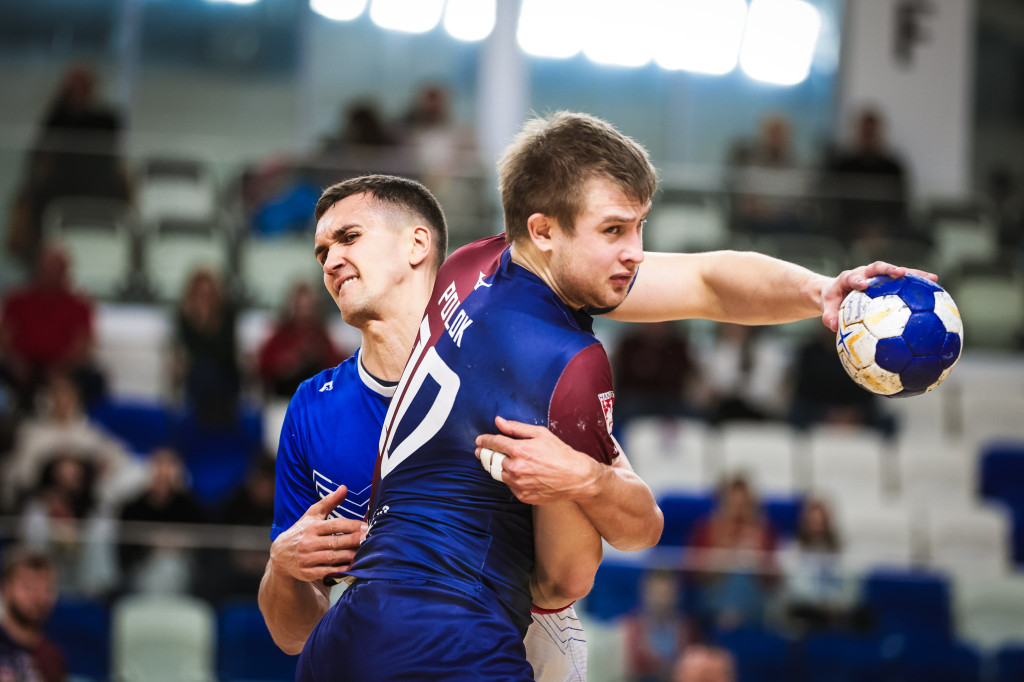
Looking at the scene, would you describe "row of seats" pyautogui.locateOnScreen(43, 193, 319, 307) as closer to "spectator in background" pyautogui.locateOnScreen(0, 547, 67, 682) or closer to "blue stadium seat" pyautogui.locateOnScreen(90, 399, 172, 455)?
"blue stadium seat" pyautogui.locateOnScreen(90, 399, 172, 455)

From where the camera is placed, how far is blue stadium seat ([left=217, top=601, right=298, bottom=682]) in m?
6.41

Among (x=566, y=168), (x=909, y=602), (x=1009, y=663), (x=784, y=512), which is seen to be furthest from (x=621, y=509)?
(x=784, y=512)

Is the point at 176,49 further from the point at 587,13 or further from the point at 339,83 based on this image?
the point at 587,13

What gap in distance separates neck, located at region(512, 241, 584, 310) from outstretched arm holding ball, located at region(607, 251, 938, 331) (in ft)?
1.55

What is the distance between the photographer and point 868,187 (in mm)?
11828

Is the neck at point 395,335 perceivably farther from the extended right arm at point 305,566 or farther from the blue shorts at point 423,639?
the blue shorts at point 423,639

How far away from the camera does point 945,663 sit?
7.09m

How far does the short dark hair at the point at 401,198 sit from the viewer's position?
10.4 feet

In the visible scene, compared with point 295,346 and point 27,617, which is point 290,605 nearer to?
point 27,617

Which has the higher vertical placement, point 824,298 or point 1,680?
point 824,298

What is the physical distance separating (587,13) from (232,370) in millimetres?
6861

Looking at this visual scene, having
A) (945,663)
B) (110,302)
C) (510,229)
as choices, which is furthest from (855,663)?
(110,302)

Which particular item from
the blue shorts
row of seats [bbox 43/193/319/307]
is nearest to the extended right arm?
the blue shorts

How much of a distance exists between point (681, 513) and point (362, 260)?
606 centimetres
